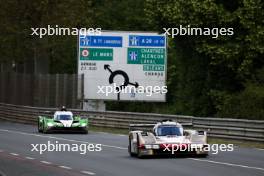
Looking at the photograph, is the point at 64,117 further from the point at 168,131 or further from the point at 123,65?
the point at 168,131

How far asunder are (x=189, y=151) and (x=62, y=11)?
3887 centimetres

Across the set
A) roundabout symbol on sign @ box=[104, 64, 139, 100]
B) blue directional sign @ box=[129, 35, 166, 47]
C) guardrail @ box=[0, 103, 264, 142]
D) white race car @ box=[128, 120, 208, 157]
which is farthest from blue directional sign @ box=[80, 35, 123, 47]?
white race car @ box=[128, 120, 208, 157]

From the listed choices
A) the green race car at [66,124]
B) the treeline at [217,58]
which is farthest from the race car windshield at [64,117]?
the treeline at [217,58]

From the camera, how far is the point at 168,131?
22625mm

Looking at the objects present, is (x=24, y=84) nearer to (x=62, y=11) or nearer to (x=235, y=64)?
(x=62, y=11)

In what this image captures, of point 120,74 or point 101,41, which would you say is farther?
point 120,74

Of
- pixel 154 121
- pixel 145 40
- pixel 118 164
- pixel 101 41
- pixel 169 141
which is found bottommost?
pixel 118 164

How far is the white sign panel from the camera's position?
4647 cm

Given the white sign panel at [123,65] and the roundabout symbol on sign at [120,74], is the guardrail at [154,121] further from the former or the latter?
the roundabout symbol on sign at [120,74]

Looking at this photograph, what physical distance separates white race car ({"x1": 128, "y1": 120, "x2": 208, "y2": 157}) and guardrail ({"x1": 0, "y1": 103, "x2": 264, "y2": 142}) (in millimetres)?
3879

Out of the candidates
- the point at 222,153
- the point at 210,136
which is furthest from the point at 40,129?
the point at 222,153

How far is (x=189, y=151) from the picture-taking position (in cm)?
2223

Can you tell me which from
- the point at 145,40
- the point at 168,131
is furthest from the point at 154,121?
the point at 168,131

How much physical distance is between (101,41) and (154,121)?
9171 mm
